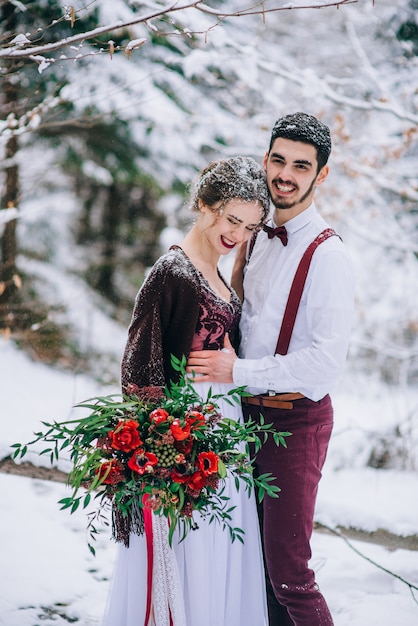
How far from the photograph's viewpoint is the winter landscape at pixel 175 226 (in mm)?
3564

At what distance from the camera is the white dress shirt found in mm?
2445

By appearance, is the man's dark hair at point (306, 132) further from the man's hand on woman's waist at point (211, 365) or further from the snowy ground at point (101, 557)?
the snowy ground at point (101, 557)

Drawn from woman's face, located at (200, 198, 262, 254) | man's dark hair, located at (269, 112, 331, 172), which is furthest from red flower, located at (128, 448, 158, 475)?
man's dark hair, located at (269, 112, 331, 172)

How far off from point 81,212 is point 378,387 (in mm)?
4577

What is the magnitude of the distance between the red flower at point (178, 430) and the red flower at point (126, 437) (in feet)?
0.37

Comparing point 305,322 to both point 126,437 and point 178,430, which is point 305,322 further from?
point 126,437

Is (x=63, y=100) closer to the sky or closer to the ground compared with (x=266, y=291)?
closer to the sky

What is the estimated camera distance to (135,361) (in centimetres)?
238

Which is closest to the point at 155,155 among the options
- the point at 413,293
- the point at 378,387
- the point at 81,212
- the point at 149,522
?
the point at 81,212

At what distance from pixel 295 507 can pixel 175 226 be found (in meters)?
6.23

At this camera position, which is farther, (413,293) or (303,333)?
(413,293)

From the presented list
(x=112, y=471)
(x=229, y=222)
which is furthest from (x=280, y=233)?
(x=112, y=471)

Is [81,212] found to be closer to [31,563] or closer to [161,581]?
[31,563]

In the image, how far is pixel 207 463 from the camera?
78.9 inches
